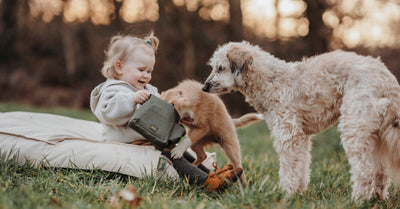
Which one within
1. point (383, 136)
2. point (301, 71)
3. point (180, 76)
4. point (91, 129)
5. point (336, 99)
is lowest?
point (180, 76)

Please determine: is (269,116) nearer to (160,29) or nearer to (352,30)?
(352,30)

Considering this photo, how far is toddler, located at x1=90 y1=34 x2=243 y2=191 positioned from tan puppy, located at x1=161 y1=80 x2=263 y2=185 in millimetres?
276

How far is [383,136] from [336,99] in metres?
0.50

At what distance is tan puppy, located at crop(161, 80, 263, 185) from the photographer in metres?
3.69

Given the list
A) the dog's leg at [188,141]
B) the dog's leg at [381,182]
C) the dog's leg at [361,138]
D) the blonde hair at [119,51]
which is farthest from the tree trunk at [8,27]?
the dog's leg at [381,182]

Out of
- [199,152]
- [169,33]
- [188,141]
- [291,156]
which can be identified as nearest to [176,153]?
[188,141]

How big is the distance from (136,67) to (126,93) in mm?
372

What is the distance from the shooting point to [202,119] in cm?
370

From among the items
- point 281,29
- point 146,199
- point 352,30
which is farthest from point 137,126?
point 281,29

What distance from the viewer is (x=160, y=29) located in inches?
659

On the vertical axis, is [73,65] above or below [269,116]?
below

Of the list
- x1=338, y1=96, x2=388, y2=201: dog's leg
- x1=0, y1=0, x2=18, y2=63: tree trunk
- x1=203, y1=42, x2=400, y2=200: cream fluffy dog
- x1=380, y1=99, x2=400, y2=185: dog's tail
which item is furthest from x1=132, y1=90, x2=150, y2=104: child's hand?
x1=0, y1=0, x2=18, y2=63: tree trunk

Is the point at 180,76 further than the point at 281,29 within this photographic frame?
Yes

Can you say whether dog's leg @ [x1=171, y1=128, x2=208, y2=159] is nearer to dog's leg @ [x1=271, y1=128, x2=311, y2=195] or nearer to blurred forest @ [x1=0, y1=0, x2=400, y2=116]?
dog's leg @ [x1=271, y1=128, x2=311, y2=195]
